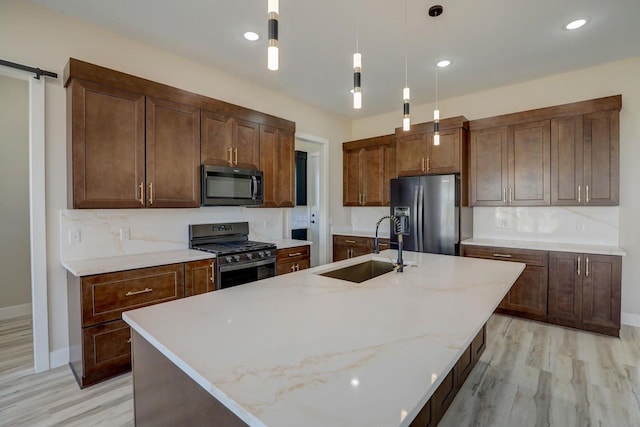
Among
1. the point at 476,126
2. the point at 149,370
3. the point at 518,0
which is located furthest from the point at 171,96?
the point at 476,126

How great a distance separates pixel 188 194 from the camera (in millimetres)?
2941

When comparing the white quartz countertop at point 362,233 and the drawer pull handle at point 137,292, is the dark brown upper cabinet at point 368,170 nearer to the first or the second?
the white quartz countertop at point 362,233

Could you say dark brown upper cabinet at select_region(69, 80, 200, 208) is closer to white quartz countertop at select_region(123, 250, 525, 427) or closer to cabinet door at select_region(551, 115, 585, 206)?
white quartz countertop at select_region(123, 250, 525, 427)

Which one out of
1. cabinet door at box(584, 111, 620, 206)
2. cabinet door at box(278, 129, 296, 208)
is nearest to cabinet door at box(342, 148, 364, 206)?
cabinet door at box(278, 129, 296, 208)

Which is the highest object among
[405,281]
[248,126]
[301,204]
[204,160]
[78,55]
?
[78,55]

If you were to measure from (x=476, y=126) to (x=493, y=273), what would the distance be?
2.57 m

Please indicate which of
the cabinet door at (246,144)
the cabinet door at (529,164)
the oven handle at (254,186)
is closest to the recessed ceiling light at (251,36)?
the cabinet door at (246,144)

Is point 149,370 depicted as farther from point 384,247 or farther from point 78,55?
point 384,247

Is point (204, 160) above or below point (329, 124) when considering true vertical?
below

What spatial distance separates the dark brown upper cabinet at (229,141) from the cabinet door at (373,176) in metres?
2.04

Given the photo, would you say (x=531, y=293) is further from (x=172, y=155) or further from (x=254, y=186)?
(x=172, y=155)

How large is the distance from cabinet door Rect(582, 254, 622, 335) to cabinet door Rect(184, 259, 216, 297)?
145 inches

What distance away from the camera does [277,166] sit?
3.77 meters

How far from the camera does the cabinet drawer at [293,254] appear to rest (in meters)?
3.45
